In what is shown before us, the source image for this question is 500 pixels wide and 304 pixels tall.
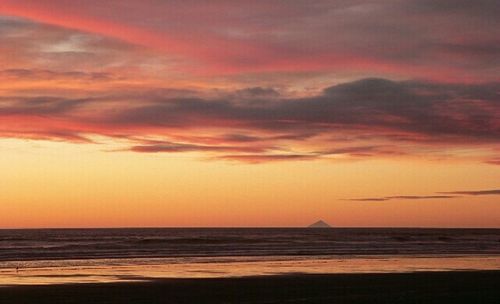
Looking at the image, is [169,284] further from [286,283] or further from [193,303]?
[193,303]

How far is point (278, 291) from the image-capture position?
94.5ft

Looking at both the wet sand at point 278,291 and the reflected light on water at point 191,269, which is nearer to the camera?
the wet sand at point 278,291

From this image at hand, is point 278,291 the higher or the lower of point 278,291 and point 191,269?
the lower

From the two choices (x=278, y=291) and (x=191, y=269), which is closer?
(x=278, y=291)

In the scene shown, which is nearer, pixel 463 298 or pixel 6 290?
→ pixel 463 298

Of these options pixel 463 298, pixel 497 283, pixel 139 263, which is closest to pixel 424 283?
pixel 497 283

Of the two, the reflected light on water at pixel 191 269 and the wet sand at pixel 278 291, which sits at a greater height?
the reflected light on water at pixel 191 269

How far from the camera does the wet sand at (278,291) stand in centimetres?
2597

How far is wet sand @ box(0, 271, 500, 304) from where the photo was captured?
26.0 metres

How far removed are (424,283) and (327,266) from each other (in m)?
13.4

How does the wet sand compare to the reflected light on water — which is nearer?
the wet sand

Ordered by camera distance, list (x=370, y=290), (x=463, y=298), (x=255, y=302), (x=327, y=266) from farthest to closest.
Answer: (x=327, y=266) → (x=370, y=290) → (x=463, y=298) → (x=255, y=302)

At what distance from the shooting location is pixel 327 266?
45.5 metres

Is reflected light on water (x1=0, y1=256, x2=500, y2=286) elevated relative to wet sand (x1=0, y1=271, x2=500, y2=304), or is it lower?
elevated
